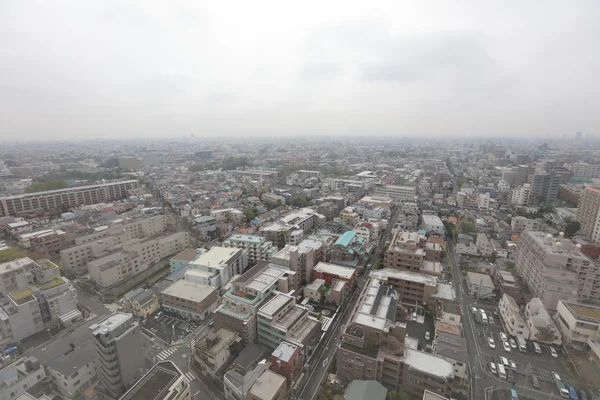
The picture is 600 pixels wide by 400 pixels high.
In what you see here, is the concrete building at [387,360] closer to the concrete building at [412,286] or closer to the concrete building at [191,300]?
the concrete building at [412,286]

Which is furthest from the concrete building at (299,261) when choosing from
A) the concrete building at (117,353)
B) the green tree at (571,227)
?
the green tree at (571,227)

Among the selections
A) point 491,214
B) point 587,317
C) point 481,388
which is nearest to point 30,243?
point 481,388

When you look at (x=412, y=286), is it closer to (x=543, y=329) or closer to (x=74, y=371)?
(x=543, y=329)

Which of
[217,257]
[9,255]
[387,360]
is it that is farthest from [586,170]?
[9,255]

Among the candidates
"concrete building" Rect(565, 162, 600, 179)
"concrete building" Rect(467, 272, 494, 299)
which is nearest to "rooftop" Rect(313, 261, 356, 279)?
"concrete building" Rect(467, 272, 494, 299)

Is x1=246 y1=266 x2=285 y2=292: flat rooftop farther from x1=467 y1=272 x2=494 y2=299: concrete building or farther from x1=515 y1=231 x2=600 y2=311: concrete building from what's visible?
x1=515 y1=231 x2=600 y2=311: concrete building
